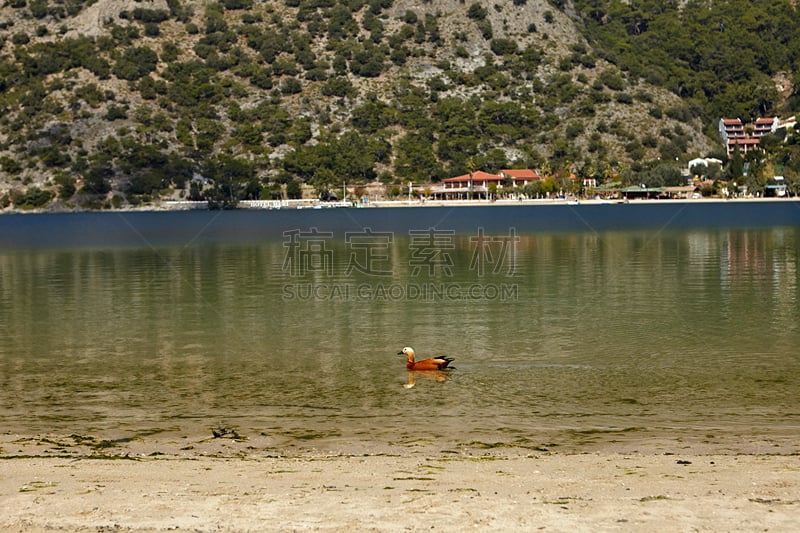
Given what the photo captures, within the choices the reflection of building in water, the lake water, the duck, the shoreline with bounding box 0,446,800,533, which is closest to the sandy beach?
the shoreline with bounding box 0,446,800,533

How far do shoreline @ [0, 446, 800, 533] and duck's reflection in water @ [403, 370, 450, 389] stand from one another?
6.92 m

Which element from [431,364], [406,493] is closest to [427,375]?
[431,364]

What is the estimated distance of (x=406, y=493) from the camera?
11.8 metres

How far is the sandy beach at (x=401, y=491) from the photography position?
10.5m

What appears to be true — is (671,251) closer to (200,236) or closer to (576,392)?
(576,392)

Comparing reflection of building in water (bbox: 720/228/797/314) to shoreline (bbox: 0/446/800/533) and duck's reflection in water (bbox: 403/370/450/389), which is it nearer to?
duck's reflection in water (bbox: 403/370/450/389)

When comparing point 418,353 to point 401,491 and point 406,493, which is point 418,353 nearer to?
point 401,491

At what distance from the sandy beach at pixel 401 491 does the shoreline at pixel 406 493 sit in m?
0.02

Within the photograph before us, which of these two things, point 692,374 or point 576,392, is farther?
point 692,374

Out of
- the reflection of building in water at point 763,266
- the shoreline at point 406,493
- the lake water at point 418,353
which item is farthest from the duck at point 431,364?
the reflection of building in water at point 763,266

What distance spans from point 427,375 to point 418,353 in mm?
3259

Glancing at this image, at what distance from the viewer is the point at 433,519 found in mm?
10625

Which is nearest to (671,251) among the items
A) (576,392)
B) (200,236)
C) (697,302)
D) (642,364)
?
(697,302)

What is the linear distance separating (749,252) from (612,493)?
160 feet
